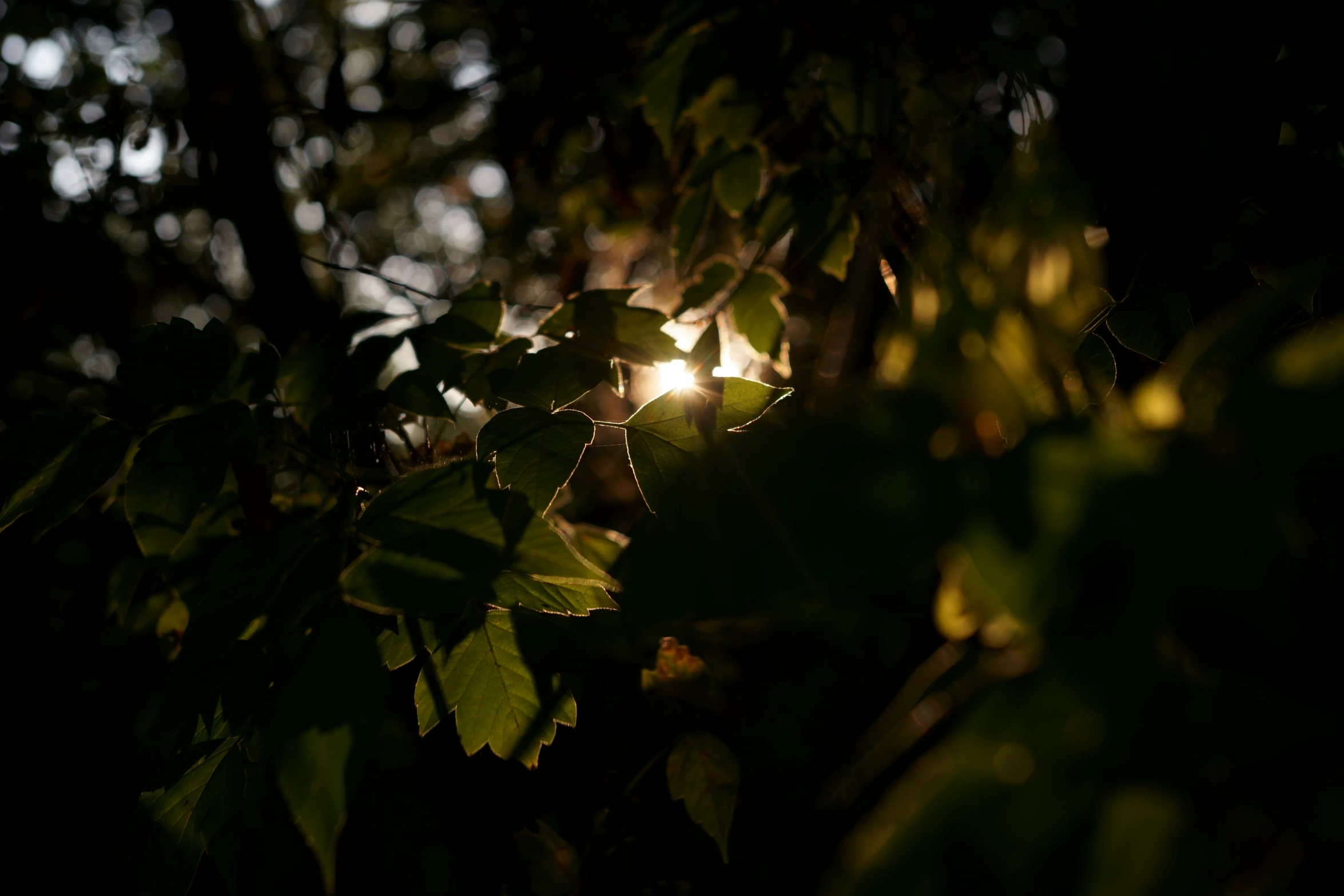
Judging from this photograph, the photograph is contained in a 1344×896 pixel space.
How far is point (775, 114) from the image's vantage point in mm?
1909

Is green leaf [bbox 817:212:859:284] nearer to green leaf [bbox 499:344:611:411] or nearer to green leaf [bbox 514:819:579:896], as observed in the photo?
green leaf [bbox 499:344:611:411]

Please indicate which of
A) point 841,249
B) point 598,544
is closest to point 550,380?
point 598,544

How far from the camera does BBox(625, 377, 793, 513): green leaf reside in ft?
2.65

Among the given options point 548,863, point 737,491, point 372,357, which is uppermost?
point 737,491

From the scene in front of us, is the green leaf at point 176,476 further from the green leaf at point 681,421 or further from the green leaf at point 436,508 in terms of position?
the green leaf at point 681,421

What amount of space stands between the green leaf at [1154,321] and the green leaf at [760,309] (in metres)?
0.52

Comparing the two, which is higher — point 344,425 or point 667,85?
point 667,85

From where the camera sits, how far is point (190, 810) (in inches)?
33.4

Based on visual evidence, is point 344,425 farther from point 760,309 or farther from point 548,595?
point 760,309

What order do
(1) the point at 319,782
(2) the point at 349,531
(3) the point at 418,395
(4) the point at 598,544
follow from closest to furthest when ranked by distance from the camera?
(1) the point at 319,782 → (2) the point at 349,531 → (3) the point at 418,395 → (4) the point at 598,544

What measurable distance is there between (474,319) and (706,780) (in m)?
0.76

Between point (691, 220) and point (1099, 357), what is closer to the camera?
point (1099, 357)

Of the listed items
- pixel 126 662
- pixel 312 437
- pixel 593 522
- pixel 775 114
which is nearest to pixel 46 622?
pixel 126 662

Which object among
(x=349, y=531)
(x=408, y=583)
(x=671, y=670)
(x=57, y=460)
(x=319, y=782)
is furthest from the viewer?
(x=671, y=670)
